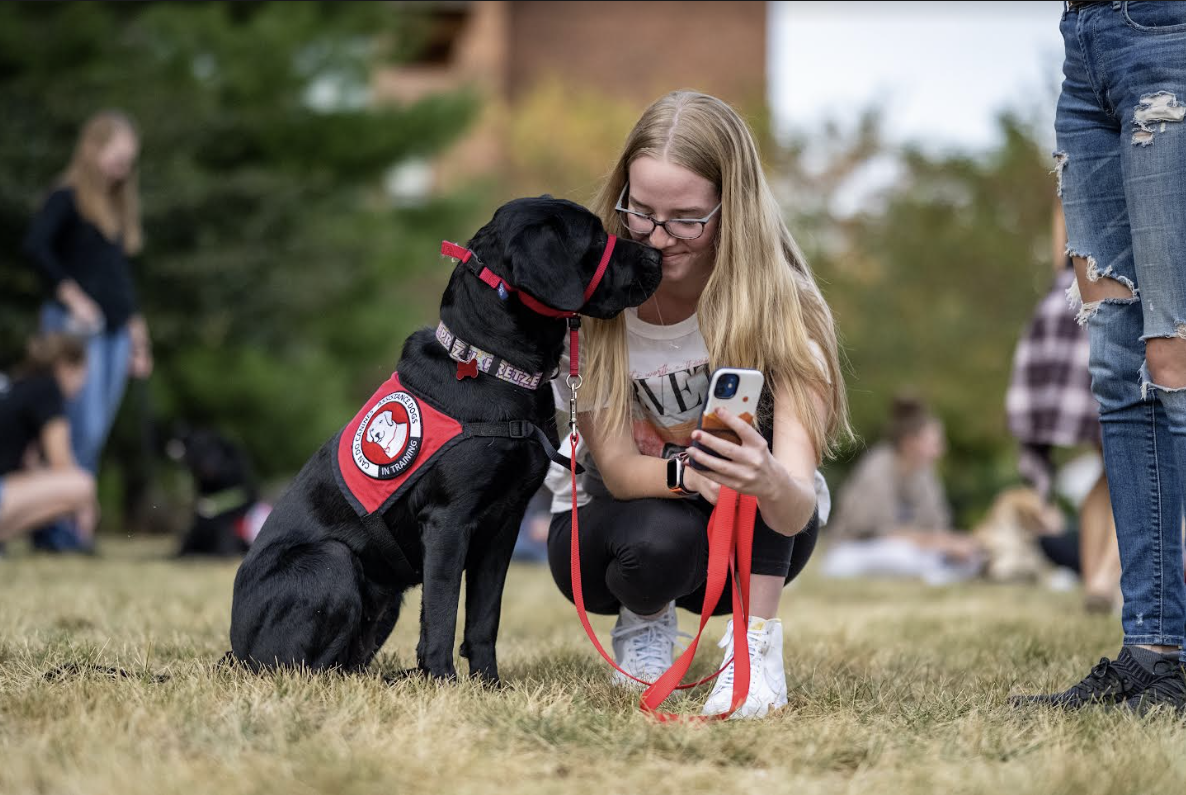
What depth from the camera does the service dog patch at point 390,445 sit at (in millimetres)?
2643

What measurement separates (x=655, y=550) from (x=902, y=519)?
21.8 feet

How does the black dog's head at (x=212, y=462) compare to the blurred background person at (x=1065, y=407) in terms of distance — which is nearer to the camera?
the blurred background person at (x=1065, y=407)

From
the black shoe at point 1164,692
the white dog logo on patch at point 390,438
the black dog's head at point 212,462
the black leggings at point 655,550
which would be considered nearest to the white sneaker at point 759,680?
the black leggings at point 655,550

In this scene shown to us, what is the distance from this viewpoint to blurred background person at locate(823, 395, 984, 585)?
27.9 feet

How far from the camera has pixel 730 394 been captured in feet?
7.73

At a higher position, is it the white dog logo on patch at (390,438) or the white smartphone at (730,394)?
the white smartphone at (730,394)

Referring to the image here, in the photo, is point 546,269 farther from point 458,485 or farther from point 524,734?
point 524,734

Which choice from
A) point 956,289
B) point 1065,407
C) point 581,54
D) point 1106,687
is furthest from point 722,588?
point 581,54

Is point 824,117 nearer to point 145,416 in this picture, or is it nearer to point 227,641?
point 145,416

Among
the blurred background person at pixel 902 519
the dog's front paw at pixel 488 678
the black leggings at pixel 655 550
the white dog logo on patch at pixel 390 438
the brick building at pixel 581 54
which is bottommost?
the blurred background person at pixel 902 519

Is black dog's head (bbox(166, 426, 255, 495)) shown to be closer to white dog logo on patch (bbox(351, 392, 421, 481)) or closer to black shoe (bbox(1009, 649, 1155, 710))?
white dog logo on patch (bbox(351, 392, 421, 481))

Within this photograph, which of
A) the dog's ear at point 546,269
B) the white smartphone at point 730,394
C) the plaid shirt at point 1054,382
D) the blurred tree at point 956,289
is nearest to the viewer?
the white smartphone at point 730,394

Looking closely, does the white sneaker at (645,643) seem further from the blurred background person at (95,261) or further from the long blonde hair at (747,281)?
the blurred background person at (95,261)

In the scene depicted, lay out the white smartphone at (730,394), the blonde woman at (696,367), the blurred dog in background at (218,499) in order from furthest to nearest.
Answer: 1. the blurred dog in background at (218,499)
2. the blonde woman at (696,367)
3. the white smartphone at (730,394)
